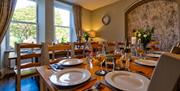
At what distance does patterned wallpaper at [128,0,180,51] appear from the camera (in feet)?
13.2

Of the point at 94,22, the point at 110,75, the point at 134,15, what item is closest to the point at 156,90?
the point at 110,75

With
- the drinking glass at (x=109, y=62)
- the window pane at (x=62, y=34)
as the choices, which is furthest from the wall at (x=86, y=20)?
the drinking glass at (x=109, y=62)

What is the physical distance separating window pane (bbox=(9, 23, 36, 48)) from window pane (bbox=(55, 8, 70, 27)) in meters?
0.93

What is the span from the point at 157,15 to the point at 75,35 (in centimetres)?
296

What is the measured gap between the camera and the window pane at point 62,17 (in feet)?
15.9

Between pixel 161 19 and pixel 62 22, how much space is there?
3393 mm

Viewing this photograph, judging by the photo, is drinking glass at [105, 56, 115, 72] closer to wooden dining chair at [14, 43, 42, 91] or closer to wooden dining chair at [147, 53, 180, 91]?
wooden dining chair at [147, 53, 180, 91]

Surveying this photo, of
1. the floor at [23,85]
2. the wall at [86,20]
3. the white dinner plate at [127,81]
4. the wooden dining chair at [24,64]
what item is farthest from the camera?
the wall at [86,20]

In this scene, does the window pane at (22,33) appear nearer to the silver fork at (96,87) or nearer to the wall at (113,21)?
the wall at (113,21)

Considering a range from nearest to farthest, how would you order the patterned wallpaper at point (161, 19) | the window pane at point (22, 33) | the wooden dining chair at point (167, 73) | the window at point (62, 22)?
the wooden dining chair at point (167, 73), the window pane at point (22, 33), the patterned wallpaper at point (161, 19), the window at point (62, 22)

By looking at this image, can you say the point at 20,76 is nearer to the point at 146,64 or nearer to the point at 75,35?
the point at 146,64

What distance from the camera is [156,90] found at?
18.2 inches

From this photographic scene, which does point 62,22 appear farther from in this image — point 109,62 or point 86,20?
point 109,62

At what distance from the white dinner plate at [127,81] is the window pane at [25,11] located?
3785mm
